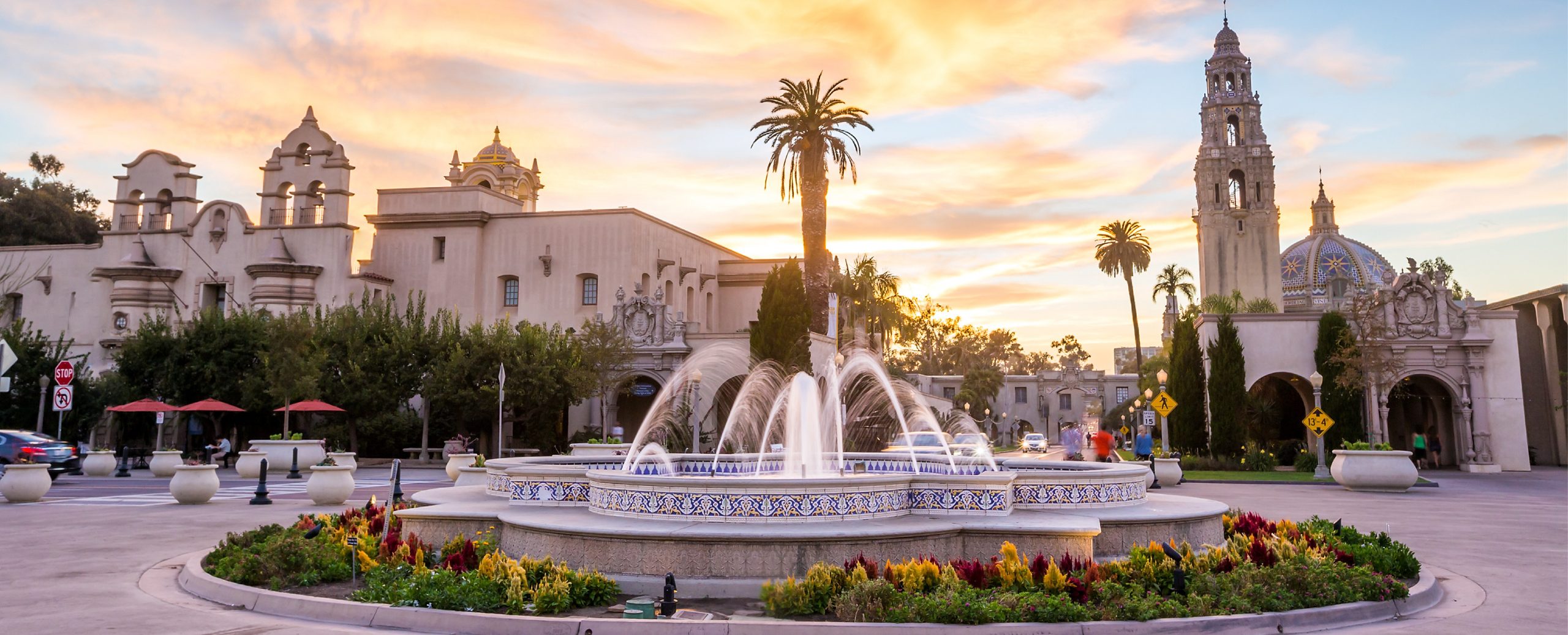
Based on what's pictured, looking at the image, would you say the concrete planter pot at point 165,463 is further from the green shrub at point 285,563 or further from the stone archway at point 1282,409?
the stone archway at point 1282,409

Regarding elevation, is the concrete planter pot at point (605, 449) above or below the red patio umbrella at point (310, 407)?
below

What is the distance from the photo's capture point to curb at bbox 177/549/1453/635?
8164 mm

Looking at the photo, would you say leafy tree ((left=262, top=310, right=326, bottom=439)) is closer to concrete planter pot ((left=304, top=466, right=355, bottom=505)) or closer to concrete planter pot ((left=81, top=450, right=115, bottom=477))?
concrete planter pot ((left=81, top=450, right=115, bottom=477))

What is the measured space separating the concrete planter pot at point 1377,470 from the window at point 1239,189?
3098 inches

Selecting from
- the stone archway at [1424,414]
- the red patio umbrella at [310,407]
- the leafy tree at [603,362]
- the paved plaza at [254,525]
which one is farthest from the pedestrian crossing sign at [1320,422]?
the red patio umbrella at [310,407]

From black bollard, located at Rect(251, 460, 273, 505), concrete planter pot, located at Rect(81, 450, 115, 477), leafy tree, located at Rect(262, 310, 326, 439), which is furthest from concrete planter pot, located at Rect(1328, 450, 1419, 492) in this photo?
concrete planter pot, located at Rect(81, 450, 115, 477)

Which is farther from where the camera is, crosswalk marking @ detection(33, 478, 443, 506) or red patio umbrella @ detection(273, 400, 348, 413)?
red patio umbrella @ detection(273, 400, 348, 413)

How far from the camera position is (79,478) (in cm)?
3114

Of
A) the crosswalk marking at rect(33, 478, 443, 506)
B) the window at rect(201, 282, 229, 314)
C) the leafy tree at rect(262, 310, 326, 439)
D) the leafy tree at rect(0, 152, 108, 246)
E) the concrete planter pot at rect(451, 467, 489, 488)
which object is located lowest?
the crosswalk marking at rect(33, 478, 443, 506)

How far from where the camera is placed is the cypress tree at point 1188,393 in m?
39.2

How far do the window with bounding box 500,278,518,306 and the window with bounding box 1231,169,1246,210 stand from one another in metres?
74.5

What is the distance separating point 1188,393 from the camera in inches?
1550

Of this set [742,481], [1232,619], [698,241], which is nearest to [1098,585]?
[1232,619]

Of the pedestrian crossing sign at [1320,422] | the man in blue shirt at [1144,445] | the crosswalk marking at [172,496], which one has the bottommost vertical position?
the crosswalk marking at [172,496]
